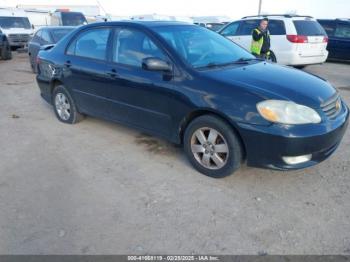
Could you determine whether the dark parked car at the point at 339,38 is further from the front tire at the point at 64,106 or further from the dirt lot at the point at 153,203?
the front tire at the point at 64,106

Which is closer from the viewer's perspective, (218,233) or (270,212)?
(218,233)

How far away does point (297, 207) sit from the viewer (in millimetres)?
3336

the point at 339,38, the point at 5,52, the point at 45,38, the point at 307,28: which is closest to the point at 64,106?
the point at 45,38

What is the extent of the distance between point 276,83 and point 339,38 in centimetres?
1166

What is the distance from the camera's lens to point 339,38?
44.8 ft

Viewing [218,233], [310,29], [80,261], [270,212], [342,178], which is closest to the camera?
[80,261]

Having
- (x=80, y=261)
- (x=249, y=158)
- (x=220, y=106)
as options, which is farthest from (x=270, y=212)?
(x=80, y=261)

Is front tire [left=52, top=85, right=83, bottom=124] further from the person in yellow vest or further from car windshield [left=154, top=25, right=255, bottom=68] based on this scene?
the person in yellow vest

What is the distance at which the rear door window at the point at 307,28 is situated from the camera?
33.6ft

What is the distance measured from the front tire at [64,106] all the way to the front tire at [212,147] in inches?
97.1

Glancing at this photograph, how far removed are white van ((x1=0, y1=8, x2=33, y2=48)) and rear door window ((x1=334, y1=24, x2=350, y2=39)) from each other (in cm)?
1496

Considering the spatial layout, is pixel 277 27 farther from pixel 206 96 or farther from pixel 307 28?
pixel 206 96

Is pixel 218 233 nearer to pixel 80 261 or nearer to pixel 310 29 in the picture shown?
pixel 80 261

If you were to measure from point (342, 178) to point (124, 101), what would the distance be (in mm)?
2757
